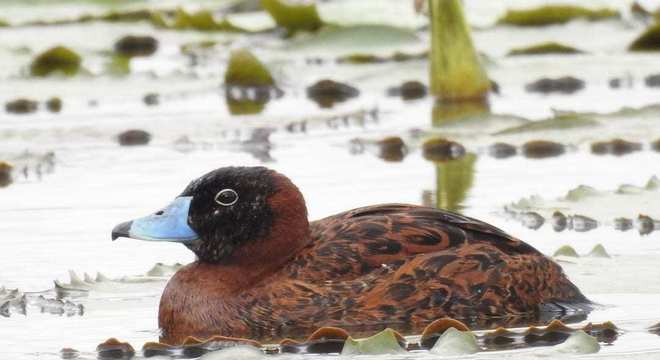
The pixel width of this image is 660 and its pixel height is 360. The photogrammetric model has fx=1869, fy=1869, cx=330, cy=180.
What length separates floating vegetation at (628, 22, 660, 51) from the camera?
1462 centimetres

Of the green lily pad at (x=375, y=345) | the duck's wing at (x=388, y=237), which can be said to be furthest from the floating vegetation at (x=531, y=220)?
the green lily pad at (x=375, y=345)

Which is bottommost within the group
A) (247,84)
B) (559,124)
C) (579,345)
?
(579,345)

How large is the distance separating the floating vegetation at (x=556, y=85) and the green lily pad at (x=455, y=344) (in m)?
7.72

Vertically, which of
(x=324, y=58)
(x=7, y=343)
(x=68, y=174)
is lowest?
(x=7, y=343)

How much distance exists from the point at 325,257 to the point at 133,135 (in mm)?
5158

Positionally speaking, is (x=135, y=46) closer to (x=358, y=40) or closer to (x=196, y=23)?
(x=196, y=23)

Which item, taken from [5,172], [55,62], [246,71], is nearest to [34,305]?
[5,172]

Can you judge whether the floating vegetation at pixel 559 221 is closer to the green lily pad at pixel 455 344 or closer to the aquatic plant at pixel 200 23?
the green lily pad at pixel 455 344

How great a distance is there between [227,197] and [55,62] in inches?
324

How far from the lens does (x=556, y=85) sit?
14008mm

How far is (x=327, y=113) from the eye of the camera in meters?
13.4

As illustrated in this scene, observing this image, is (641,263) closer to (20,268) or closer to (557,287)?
(557,287)

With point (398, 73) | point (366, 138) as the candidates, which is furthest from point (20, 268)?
point (398, 73)

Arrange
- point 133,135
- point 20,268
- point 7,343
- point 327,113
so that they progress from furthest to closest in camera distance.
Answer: point 327,113 → point 133,135 → point 20,268 → point 7,343
